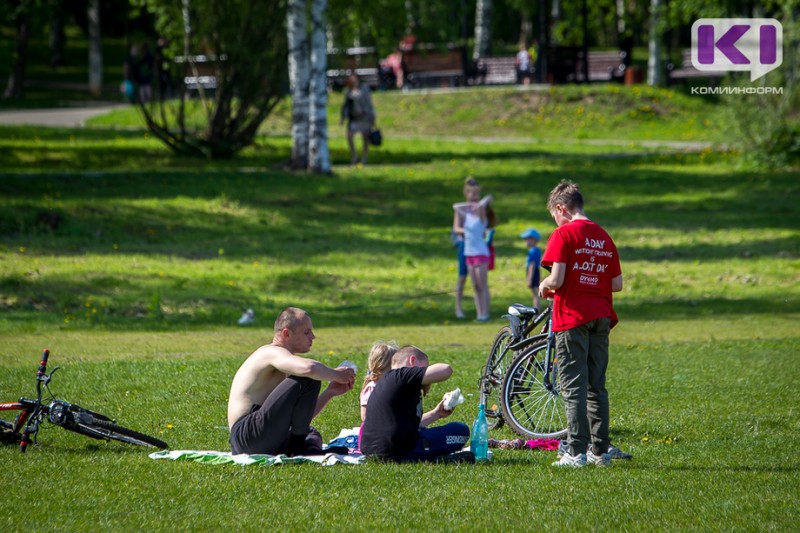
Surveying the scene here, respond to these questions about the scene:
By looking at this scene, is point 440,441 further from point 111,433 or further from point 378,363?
point 111,433

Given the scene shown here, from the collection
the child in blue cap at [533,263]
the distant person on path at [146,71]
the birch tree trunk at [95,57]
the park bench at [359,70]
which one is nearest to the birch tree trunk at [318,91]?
the distant person on path at [146,71]

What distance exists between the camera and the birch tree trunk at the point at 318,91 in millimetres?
24375

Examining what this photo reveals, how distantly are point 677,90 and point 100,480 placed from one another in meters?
34.2

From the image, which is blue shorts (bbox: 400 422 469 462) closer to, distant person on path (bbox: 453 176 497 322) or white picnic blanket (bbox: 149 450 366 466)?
white picnic blanket (bbox: 149 450 366 466)

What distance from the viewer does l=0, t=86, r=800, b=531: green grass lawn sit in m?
6.40

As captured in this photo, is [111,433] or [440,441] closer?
[440,441]

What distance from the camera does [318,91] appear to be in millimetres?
24734

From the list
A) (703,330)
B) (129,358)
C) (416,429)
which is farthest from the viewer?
(703,330)

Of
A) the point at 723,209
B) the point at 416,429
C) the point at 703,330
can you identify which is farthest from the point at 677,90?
the point at 416,429

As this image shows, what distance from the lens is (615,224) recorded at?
22391 mm

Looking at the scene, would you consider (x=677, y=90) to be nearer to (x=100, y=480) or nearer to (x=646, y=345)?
(x=646, y=345)

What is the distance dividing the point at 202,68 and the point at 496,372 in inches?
831

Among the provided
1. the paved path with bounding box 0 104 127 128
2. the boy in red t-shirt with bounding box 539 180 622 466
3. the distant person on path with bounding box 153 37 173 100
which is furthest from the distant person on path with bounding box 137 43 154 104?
the boy in red t-shirt with bounding box 539 180 622 466

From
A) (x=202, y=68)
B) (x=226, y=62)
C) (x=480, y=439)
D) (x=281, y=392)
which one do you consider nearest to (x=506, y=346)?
(x=480, y=439)
